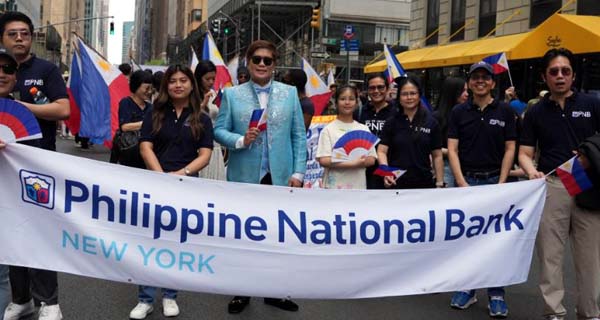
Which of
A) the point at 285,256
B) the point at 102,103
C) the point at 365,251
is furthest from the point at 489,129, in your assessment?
the point at 102,103

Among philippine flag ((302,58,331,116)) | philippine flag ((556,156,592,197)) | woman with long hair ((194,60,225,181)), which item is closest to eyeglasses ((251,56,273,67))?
woman with long hair ((194,60,225,181))

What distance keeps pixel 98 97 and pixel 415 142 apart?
5.68 meters

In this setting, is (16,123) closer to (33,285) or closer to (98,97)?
(33,285)

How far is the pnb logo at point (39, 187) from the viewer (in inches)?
161

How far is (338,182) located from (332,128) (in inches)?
18.8

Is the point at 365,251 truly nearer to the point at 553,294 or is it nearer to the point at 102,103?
the point at 553,294

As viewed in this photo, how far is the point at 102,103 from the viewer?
9.66 m

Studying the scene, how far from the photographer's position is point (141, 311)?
486 cm

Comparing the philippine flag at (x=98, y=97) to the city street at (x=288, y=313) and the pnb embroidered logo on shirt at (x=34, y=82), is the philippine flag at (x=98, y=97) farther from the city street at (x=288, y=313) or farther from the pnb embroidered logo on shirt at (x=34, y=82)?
the pnb embroidered logo on shirt at (x=34, y=82)

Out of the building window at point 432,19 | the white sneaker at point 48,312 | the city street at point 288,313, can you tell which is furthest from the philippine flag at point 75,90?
the building window at point 432,19

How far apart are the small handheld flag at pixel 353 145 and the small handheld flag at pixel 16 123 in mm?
2499

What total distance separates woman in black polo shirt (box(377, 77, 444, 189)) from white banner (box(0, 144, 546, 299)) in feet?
4.82

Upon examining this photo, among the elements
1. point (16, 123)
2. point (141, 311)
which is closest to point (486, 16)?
point (141, 311)

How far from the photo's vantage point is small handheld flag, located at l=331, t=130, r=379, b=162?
569 cm
